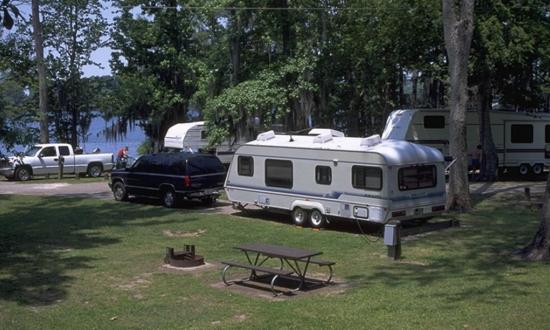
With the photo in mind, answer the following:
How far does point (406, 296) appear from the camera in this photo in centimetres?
1048

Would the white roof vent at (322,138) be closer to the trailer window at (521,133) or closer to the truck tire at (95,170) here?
the trailer window at (521,133)

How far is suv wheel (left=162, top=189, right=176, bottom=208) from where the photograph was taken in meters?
22.8

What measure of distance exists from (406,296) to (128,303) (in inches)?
159

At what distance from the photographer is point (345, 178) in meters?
18.2

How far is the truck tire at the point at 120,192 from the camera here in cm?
2459

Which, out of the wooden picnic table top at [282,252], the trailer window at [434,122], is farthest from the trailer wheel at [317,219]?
the trailer window at [434,122]

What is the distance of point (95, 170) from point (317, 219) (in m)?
20.2

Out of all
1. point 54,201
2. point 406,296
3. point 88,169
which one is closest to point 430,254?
point 406,296

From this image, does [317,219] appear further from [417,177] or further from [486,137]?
[486,137]

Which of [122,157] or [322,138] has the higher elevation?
[322,138]

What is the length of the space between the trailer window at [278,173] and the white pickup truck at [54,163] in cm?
1728

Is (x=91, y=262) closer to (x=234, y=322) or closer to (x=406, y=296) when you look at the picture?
(x=234, y=322)

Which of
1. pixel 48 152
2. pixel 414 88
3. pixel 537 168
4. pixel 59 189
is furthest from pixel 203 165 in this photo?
pixel 414 88

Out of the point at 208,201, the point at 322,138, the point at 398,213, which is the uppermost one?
the point at 322,138
